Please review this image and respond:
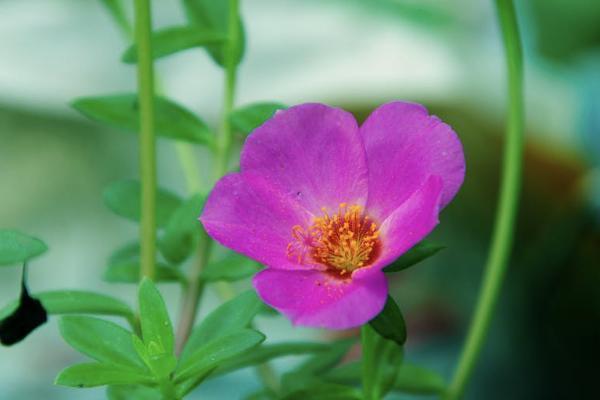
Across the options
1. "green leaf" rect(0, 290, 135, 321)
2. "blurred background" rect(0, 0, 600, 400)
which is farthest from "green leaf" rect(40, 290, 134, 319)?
"blurred background" rect(0, 0, 600, 400)

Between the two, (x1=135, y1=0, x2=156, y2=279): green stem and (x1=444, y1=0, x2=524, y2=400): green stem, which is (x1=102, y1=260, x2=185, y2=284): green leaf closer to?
(x1=135, y1=0, x2=156, y2=279): green stem

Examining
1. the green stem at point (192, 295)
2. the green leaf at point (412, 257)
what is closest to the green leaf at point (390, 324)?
the green leaf at point (412, 257)

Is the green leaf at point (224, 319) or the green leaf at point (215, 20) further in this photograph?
the green leaf at point (215, 20)

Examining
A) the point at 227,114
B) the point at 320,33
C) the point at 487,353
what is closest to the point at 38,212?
the point at 320,33

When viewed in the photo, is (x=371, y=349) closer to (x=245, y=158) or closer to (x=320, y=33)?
(x=245, y=158)

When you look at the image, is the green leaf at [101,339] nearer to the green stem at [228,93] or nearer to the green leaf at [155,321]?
the green leaf at [155,321]
